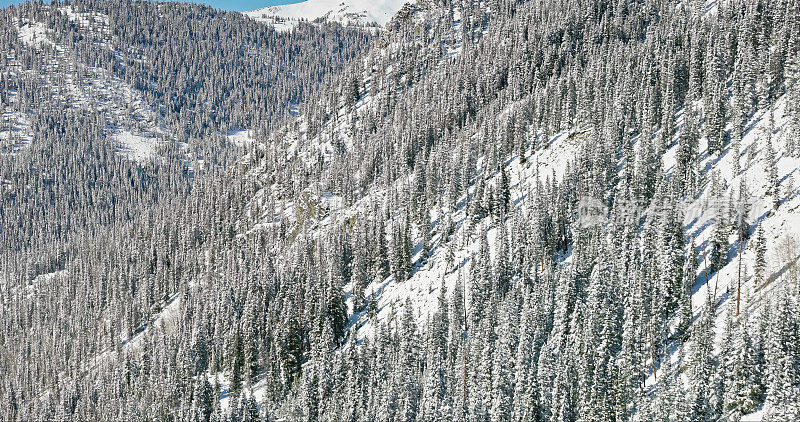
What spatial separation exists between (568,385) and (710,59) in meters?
112

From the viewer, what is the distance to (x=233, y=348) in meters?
122

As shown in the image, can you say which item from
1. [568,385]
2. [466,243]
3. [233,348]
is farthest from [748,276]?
[233,348]

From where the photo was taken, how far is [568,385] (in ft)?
241

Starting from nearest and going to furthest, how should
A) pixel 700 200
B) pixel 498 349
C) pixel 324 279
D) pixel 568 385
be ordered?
1. pixel 568 385
2. pixel 498 349
3. pixel 700 200
4. pixel 324 279

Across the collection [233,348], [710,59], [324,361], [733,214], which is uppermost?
[710,59]

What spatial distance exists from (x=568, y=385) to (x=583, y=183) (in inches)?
2498

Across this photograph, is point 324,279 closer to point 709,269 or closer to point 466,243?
point 466,243

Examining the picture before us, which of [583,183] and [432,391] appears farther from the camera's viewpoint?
[583,183]

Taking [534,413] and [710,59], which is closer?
[534,413]

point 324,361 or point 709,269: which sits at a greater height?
point 709,269

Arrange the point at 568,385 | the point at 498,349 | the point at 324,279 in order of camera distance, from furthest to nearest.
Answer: the point at 324,279 → the point at 498,349 → the point at 568,385

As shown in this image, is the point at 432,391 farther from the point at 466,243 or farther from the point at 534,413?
the point at 466,243

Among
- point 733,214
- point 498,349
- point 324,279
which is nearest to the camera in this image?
point 498,349

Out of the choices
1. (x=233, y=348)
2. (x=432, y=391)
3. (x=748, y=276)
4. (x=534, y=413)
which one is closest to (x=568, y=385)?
(x=534, y=413)
